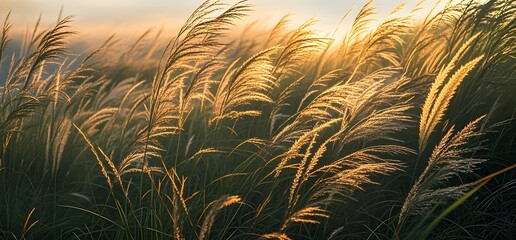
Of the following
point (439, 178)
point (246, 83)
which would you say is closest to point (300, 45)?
point (246, 83)

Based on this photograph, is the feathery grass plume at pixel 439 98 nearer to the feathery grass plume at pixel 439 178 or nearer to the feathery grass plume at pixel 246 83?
the feathery grass plume at pixel 439 178

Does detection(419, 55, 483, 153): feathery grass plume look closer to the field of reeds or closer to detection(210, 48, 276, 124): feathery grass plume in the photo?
the field of reeds

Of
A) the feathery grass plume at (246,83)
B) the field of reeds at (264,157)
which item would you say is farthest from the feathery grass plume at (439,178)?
the feathery grass plume at (246,83)

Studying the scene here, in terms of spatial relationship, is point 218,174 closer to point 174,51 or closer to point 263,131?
point 263,131

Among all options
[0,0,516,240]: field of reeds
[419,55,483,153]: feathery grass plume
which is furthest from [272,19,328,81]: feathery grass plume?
[419,55,483,153]: feathery grass plume

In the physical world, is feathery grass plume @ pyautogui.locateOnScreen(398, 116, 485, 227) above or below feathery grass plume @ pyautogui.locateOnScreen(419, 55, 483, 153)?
below

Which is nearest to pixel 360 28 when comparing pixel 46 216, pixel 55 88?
pixel 55 88

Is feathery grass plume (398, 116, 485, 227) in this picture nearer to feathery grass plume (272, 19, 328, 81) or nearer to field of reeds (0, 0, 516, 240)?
field of reeds (0, 0, 516, 240)

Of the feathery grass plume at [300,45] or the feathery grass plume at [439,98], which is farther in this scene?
the feathery grass plume at [300,45]

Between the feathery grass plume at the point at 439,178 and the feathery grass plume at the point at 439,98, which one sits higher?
the feathery grass plume at the point at 439,98

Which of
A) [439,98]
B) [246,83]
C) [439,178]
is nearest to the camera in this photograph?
[439,178]

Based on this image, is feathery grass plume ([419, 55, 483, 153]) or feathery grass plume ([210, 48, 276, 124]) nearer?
feathery grass plume ([419, 55, 483, 153])

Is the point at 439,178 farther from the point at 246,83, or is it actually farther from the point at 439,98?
the point at 246,83

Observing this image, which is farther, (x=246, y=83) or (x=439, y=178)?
(x=246, y=83)
